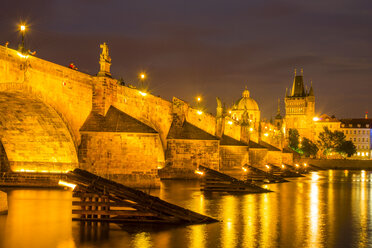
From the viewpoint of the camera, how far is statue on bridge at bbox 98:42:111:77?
29.9 meters

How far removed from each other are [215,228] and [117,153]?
12.4 meters

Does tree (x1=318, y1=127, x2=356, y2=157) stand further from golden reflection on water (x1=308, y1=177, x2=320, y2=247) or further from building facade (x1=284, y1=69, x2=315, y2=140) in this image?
golden reflection on water (x1=308, y1=177, x2=320, y2=247)

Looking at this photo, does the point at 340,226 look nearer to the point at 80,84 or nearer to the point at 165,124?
the point at 80,84

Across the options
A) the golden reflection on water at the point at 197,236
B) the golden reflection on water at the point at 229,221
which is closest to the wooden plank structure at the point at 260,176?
the golden reflection on water at the point at 229,221

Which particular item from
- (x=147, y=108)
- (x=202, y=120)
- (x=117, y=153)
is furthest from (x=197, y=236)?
(x=202, y=120)

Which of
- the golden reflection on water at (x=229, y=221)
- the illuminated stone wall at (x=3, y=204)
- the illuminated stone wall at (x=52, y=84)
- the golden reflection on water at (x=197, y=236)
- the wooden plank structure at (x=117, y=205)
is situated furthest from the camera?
the illuminated stone wall at (x=52, y=84)

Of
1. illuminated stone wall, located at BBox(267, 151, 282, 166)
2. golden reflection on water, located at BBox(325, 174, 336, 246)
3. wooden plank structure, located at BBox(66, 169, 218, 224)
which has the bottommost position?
golden reflection on water, located at BBox(325, 174, 336, 246)

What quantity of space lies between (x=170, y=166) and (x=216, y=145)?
13.5 ft

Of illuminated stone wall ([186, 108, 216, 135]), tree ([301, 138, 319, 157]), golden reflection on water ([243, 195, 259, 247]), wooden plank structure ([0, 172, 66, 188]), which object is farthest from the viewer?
tree ([301, 138, 319, 157])

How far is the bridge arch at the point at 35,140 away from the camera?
87.7 feet

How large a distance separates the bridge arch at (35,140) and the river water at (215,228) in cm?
422

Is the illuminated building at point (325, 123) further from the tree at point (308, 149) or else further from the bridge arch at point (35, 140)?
the bridge arch at point (35, 140)

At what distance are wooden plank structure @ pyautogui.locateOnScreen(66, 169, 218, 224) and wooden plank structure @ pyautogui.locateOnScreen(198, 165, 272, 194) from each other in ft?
43.1

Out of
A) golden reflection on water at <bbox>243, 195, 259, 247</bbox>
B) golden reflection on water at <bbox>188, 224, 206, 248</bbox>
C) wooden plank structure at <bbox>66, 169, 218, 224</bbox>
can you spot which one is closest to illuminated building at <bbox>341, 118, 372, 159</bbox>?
golden reflection on water at <bbox>243, 195, 259, 247</bbox>
